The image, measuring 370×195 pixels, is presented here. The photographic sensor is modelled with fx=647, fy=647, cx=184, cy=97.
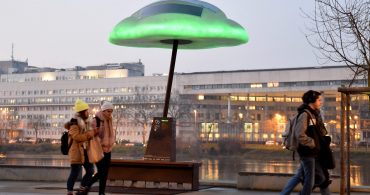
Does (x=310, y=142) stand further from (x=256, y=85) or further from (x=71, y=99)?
(x=71, y=99)

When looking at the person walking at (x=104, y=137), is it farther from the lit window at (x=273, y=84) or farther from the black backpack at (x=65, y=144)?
the lit window at (x=273, y=84)

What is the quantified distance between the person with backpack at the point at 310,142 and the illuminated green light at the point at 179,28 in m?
4.92

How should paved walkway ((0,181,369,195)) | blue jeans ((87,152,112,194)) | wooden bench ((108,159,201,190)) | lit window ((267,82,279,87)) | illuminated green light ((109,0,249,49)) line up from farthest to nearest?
lit window ((267,82,279,87))
illuminated green light ((109,0,249,49))
wooden bench ((108,159,201,190))
paved walkway ((0,181,369,195))
blue jeans ((87,152,112,194))

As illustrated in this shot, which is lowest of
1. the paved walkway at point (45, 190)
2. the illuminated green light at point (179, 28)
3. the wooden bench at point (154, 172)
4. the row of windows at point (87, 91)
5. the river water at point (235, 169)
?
the river water at point (235, 169)

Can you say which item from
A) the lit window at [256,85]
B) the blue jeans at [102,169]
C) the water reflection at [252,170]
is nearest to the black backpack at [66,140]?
the blue jeans at [102,169]

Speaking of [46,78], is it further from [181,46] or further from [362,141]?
→ [181,46]

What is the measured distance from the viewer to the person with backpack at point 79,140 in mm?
11328

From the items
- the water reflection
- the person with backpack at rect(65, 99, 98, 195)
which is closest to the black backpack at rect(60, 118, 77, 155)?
the person with backpack at rect(65, 99, 98, 195)

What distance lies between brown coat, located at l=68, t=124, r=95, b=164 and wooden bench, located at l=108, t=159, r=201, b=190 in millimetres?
3285

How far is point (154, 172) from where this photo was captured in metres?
14.7

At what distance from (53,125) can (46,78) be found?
17.2 meters

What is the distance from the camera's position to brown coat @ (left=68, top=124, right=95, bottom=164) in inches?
445

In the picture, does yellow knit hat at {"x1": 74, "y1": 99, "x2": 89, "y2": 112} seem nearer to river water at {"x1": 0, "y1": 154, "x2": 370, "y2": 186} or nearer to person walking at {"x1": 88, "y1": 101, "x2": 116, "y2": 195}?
person walking at {"x1": 88, "y1": 101, "x2": 116, "y2": 195}

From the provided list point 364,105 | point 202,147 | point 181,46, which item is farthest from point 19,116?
point 181,46
